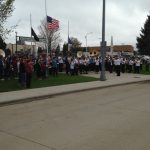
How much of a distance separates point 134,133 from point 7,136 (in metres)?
2.96

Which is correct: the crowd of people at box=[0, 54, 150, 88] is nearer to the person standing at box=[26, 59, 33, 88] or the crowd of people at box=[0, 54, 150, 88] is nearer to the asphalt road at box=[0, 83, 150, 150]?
the person standing at box=[26, 59, 33, 88]

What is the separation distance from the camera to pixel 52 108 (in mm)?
13203

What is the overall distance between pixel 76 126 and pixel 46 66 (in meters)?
16.4

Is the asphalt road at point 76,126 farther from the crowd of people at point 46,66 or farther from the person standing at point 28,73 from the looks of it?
the crowd of people at point 46,66

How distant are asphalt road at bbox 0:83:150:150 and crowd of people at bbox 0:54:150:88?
232 inches

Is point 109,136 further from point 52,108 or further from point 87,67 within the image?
point 87,67

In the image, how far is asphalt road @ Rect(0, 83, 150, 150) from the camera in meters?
7.79

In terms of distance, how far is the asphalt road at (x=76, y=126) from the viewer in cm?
779

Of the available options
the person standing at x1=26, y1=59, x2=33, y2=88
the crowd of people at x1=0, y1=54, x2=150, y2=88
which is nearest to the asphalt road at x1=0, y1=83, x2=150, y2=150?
the person standing at x1=26, y1=59, x2=33, y2=88

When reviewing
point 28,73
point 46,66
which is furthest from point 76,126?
point 46,66

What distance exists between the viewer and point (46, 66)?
25.9m

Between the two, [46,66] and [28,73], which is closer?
[28,73]

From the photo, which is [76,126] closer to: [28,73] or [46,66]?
[28,73]

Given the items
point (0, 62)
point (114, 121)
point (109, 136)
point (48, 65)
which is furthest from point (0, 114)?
point (48, 65)
